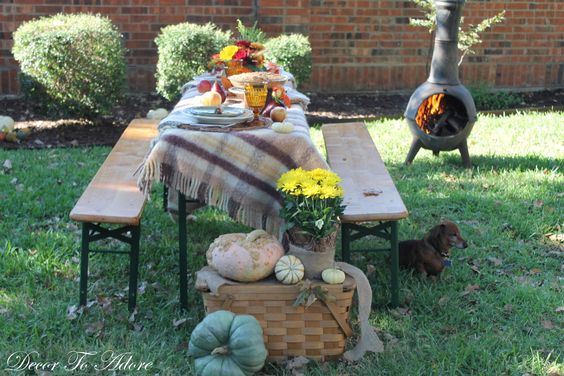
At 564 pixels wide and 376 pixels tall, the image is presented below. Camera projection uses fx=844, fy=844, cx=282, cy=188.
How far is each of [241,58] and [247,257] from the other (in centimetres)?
196

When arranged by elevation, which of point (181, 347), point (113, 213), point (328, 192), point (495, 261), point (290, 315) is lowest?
point (181, 347)

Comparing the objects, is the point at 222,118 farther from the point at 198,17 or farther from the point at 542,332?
the point at 198,17

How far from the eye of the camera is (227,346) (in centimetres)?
387

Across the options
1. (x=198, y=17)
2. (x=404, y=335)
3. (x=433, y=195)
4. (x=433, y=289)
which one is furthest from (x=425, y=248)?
(x=198, y=17)

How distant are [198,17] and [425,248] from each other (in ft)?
18.6

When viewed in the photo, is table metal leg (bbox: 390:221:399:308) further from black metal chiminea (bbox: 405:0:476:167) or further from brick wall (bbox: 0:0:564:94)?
brick wall (bbox: 0:0:564:94)

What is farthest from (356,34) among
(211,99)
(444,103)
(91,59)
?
(211,99)

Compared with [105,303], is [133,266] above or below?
above

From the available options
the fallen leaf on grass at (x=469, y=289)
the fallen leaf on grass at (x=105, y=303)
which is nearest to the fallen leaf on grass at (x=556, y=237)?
the fallen leaf on grass at (x=469, y=289)

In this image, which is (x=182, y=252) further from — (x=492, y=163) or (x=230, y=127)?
(x=492, y=163)

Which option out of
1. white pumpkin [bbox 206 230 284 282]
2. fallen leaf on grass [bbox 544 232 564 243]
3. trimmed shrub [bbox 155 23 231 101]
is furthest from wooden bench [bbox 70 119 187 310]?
trimmed shrub [bbox 155 23 231 101]

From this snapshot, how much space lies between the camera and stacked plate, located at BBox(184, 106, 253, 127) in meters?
4.48

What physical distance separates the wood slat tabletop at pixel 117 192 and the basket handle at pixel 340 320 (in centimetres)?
115

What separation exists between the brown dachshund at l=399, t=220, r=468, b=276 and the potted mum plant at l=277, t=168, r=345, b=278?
1.05 m
